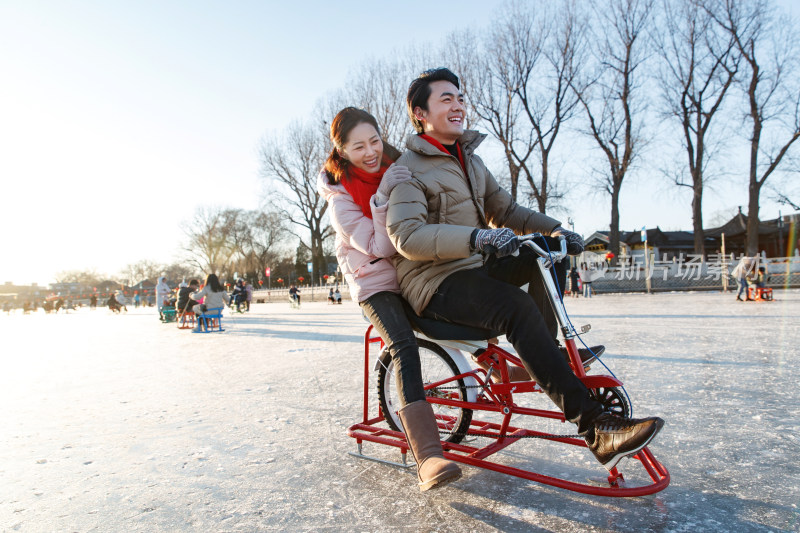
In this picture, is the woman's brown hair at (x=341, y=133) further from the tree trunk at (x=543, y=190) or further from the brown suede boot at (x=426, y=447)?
the tree trunk at (x=543, y=190)

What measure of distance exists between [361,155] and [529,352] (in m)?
1.24

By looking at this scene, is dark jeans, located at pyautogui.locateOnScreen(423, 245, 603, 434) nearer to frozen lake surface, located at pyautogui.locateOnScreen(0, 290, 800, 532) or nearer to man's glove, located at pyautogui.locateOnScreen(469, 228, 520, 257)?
man's glove, located at pyautogui.locateOnScreen(469, 228, 520, 257)

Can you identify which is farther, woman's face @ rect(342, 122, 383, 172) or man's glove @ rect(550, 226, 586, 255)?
woman's face @ rect(342, 122, 383, 172)

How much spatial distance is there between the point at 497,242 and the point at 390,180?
60 cm

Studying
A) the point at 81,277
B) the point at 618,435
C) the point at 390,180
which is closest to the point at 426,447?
the point at 618,435

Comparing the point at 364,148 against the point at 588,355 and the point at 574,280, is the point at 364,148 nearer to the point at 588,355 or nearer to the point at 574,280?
→ the point at 588,355

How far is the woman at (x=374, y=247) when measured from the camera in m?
2.22

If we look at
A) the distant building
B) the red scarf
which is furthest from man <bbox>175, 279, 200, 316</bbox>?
the distant building

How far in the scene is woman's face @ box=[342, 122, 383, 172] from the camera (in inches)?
99.1

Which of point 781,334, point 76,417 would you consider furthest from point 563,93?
point 76,417

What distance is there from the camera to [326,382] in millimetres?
4832

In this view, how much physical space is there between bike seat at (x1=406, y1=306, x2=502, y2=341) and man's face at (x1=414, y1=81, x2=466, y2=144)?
2.97 ft

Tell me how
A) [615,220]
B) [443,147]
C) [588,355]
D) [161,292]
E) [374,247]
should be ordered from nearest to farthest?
[588,355]
[374,247]
[443,147]
[161,292]
[615,220]

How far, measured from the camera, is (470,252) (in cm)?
206
